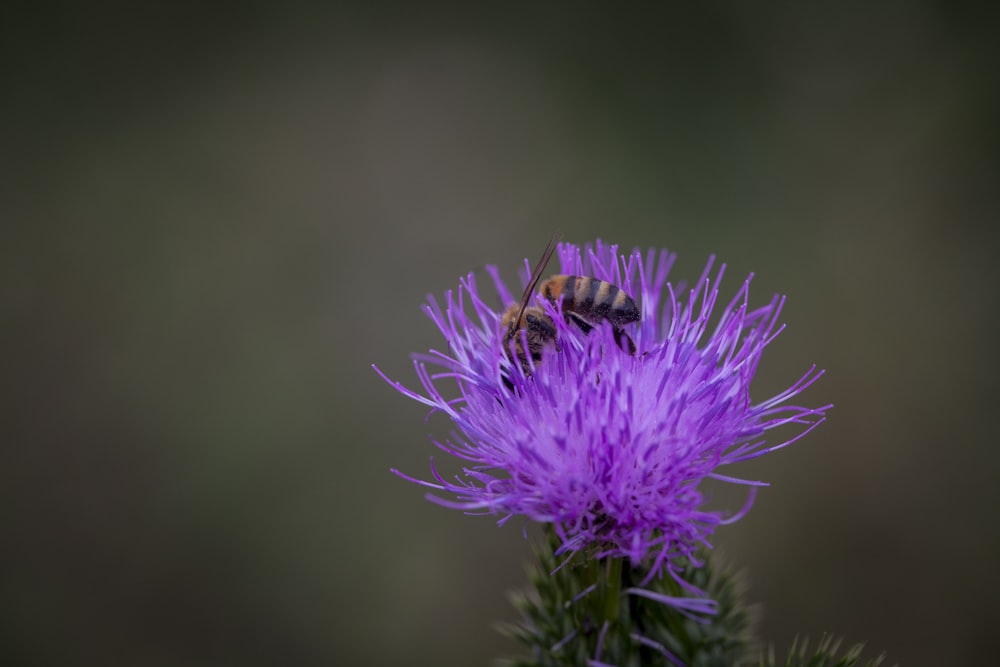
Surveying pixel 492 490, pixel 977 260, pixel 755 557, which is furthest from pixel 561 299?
pixel 977 260

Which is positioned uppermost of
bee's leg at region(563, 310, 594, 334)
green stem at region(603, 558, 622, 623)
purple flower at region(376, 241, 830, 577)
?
bee's leg at region(563, 310, 594, 334)

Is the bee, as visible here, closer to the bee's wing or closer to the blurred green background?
the bee's wing

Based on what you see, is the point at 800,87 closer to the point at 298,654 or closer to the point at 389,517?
the point at 389,517

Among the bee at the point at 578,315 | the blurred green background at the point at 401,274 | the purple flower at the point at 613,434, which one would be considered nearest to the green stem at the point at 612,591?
the purple flower at the point at 613,434

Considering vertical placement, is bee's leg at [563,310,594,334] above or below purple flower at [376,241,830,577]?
above

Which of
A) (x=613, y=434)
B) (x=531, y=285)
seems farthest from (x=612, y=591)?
(x=531, y=285)

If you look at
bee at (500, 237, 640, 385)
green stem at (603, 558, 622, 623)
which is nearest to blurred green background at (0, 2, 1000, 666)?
green stem at (603, 558, 622, 623)

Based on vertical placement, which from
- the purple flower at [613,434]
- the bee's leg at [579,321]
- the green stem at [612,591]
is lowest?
the green stem at [612,591]

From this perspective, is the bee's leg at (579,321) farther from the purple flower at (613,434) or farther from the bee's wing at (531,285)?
the bee's wing at (531,285)
